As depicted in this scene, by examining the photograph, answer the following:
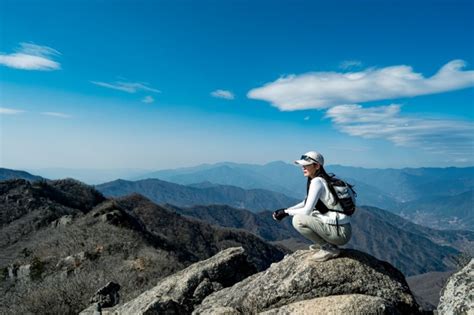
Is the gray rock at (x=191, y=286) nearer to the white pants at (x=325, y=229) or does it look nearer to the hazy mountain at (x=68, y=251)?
the hazy mountain at (x=68, y=251)

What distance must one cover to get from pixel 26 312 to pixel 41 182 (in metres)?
94.8

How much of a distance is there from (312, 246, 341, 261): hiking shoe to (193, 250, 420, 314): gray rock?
119 millimetres

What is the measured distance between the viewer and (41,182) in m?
103

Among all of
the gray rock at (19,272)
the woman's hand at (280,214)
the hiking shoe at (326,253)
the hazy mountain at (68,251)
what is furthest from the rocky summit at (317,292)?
the gray rock at (19,272)

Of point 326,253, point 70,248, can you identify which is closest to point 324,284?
point 326,253

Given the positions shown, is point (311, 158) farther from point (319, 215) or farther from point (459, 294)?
point (459, 294)

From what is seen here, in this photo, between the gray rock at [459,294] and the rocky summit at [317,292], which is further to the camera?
the rocky summit at [317,292]

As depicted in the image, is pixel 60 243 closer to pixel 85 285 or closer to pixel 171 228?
pixel 85 285

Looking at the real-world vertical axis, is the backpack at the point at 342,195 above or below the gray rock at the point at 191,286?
above

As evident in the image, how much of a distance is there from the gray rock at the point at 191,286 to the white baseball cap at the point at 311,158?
625cm

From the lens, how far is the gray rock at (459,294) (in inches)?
317

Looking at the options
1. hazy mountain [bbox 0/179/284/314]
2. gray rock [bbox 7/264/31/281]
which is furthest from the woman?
gray rock [bbox 7/264/31/281]

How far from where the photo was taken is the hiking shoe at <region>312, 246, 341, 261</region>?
1034 centimetres

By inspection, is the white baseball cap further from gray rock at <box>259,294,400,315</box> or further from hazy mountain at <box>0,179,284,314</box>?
hazy mountain at <box>0,179,284,314</box>
